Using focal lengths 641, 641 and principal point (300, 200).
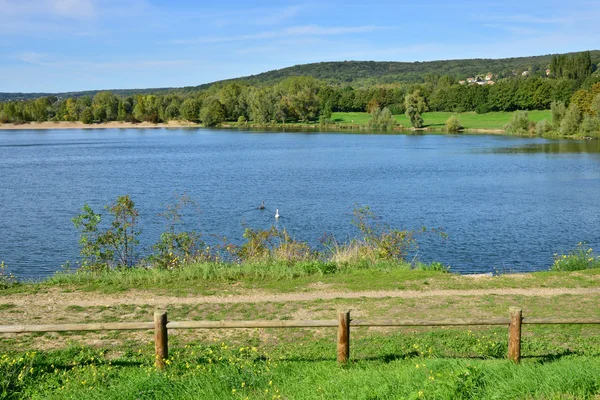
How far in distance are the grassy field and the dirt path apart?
342 ft

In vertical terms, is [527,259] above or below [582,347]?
below

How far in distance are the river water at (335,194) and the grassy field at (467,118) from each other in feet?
130

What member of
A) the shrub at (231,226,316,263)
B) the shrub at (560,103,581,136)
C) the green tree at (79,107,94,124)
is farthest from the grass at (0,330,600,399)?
the green tree at (79,107,94,124)

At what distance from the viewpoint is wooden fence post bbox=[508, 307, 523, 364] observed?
31.5ft

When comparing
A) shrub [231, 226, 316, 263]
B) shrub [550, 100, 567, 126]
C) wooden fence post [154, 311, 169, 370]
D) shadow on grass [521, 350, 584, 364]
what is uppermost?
shrub [550, 100, 567, 126]

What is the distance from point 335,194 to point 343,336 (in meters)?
33.5

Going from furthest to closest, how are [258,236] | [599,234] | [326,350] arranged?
1. [599,234]
2. [258,236]
3. [326,350]

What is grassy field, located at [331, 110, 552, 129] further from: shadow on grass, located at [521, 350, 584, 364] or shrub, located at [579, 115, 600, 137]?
shadow on grass, located at [521, 350, 584, 364]

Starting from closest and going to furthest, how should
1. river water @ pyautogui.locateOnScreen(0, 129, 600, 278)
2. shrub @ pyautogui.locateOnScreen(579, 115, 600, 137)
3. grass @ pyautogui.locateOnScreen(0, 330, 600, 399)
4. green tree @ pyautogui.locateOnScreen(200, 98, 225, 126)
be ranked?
grass @ pyautogui.locateOnScreen(0, 330, 600, 399)
river water @ pyautogui.locateOnScreen(0, 129, 600, 278)
shrub @ pyautogui.locateOnScreen(579, 115, 600, 137)
green tree @ pyautogui.locateOnScreen(200, 98, 225, 126)

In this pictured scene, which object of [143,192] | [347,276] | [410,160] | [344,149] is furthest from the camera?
[344,149]

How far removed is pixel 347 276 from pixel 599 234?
18459 millimetres

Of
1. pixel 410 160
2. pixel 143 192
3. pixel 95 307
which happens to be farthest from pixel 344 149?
pixel 95 307

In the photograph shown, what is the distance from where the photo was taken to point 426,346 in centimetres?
1099

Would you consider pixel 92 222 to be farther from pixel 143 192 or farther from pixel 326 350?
pixel 143 192
